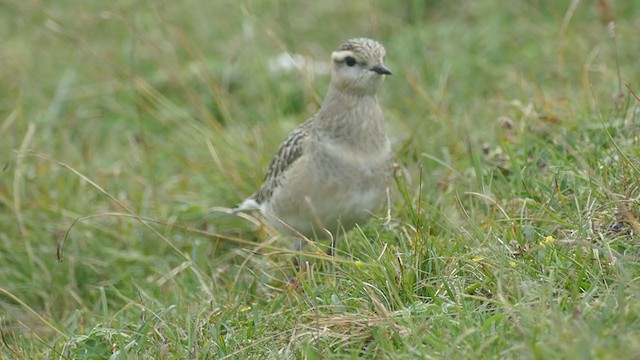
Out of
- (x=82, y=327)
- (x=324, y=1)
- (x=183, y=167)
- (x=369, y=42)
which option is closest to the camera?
(x=82, y=327)

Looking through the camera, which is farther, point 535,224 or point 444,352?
point 535,224

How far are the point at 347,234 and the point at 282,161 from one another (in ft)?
1.84

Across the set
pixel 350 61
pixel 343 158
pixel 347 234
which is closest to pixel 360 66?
pixel 350 61

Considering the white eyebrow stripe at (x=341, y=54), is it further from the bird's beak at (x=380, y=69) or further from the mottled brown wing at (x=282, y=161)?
the mottled brown wing at (x=282, y=161)

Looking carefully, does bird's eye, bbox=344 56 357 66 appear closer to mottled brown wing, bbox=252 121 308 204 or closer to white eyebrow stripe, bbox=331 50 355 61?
white eyebrow stripe, bbox=331 50 355 61

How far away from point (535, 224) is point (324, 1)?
207 inches

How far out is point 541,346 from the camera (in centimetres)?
396

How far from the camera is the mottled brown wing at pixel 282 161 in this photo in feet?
21.6

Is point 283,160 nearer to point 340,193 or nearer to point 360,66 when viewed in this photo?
point 340,193

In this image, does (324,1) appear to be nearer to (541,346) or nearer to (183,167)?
(183,167)

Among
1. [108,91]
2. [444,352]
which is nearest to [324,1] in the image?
[108,91]

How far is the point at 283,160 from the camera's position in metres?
6.70

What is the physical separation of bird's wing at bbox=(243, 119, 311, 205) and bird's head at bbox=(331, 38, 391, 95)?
37 centimetres

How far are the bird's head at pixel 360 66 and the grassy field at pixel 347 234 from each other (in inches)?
23.5
